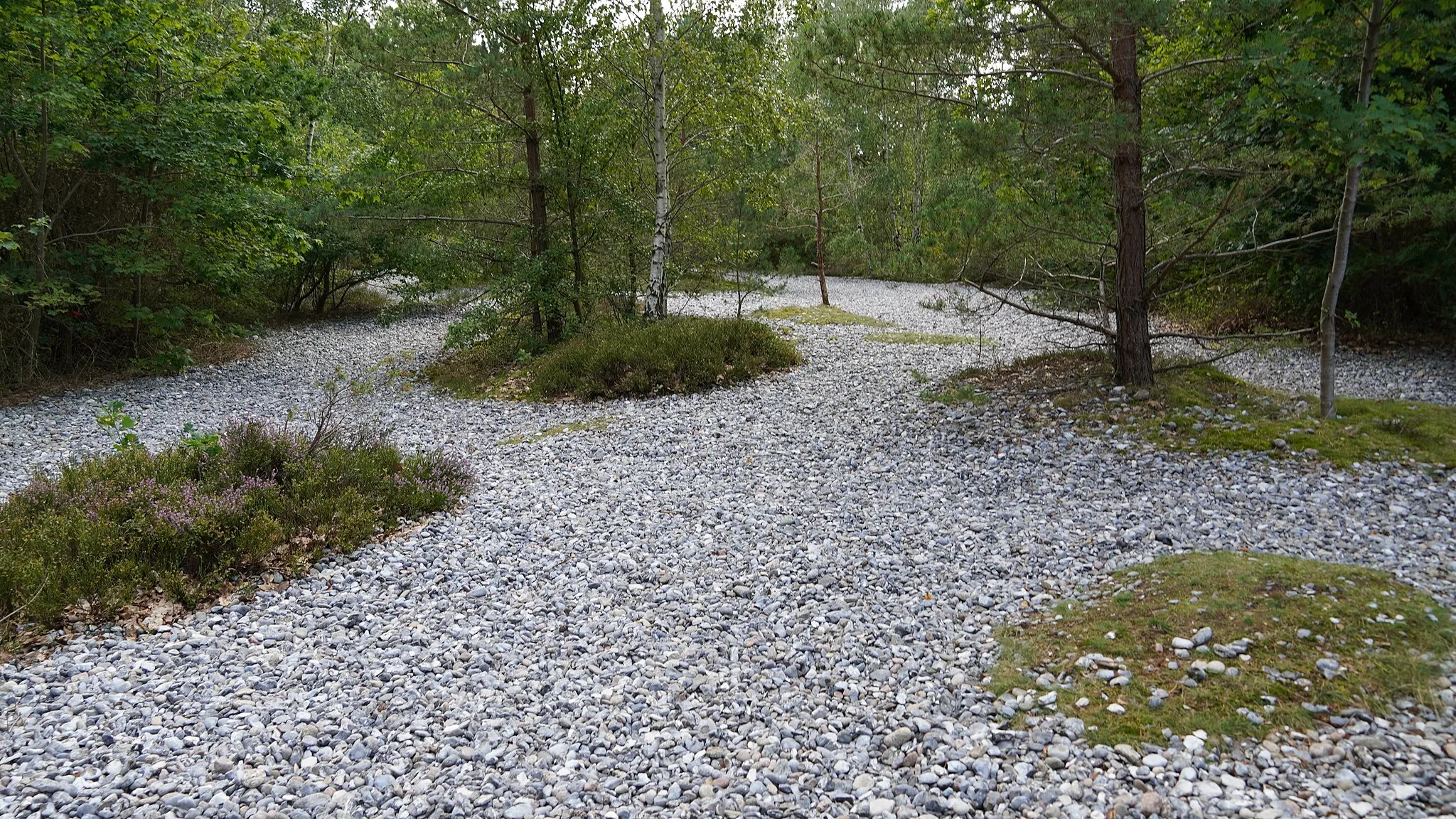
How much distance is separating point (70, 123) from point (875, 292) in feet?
58.1

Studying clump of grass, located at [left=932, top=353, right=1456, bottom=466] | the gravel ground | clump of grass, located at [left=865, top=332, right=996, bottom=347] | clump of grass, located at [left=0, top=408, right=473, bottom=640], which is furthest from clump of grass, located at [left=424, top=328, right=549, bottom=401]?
clump of grass, located at [left=932, top=353, right=1456, bottom=466]

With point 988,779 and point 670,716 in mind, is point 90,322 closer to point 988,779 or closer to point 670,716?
point 670,716

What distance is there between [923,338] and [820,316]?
139 inches

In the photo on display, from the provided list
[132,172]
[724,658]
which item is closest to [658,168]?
[132,172]

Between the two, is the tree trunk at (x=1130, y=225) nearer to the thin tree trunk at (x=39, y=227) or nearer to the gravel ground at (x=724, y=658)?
the gravel ground at (x=724, y=658)

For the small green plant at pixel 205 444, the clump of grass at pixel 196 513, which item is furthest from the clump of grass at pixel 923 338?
the small green plant at pixel 205 444

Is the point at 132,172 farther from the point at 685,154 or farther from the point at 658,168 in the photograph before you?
the point at 685,154

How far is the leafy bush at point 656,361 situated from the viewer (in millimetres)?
10078

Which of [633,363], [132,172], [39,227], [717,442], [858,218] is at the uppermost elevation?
[858,218]

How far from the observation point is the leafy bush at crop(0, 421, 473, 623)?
4.50 metres

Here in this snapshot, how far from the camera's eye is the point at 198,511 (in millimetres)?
5102

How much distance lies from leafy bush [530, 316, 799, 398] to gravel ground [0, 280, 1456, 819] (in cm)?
255

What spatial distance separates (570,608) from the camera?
465 centimetres

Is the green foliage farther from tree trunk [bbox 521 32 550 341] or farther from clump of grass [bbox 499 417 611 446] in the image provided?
clump of grass [bbox 499 417 611 446]
